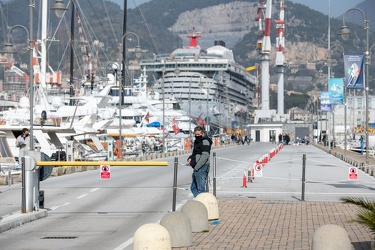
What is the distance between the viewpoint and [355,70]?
38.8m

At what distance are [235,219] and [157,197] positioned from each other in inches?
247

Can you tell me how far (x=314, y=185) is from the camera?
2769 centimetres

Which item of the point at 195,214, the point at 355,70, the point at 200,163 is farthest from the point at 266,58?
the point at 195,214

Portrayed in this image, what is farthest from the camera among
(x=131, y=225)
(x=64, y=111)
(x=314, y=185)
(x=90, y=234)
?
(x=64, y=111)

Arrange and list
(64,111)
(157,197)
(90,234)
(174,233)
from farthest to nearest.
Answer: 1. (64,111)
2. (157,197)
3. (90,234)
4. (174,233)

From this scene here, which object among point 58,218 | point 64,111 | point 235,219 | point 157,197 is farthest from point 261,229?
point 64,111

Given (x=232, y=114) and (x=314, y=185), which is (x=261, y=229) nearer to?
(x=314, y=185)

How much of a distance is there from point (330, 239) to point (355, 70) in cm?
2968

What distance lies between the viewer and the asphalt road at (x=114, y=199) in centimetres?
1412

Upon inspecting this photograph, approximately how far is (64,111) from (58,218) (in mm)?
60190

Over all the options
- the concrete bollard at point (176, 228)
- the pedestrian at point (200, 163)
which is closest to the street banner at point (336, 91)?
the pedestrian at point (200, 163)

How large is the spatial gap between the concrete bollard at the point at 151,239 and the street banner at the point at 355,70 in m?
29.0

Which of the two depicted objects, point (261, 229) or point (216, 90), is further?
point (216, 90)

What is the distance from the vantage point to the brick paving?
42.0ft
